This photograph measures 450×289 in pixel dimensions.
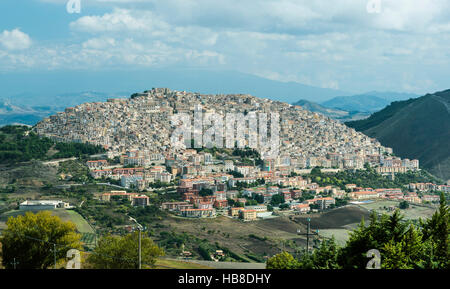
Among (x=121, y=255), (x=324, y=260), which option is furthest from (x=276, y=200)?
(x=324, y=260)

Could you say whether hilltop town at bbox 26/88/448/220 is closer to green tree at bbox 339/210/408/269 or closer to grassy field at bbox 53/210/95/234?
grassy field at bbox 53/210/95/234

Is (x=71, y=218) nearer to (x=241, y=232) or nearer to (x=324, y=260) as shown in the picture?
(x=241, y=232)

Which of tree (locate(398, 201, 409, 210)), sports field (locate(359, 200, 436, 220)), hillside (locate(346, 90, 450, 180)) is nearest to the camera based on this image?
sports field (locate(359, 200, 436, 220))

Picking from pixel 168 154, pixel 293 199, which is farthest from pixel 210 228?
pixel 168 154

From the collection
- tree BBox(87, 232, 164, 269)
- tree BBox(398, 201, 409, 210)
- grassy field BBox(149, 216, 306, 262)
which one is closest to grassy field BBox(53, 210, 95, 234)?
grassy field BBox(149, 216, 306, 262)

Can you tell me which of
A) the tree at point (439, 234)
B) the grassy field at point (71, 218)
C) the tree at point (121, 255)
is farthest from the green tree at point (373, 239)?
the grassy field at point (71, 218)

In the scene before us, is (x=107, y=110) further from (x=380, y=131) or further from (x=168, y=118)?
(x=380, y=131)
